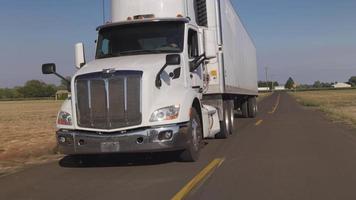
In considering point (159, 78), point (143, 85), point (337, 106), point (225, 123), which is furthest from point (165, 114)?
point (337, 106)

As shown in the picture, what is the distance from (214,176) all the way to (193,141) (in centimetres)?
185

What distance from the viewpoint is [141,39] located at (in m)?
12.2

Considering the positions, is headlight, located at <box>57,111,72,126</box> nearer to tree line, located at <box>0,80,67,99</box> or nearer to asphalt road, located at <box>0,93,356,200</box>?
asphalt road, located at <box>0,93,356,200</box>

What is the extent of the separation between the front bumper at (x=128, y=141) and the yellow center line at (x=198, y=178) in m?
0.74

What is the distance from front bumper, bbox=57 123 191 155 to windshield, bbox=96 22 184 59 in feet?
7.57

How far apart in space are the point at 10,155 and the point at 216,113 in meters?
5.55

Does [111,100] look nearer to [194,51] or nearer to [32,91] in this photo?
[194,51]

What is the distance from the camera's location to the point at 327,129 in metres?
19.6

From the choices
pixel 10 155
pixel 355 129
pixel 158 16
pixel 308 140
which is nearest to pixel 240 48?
pixel 355 129

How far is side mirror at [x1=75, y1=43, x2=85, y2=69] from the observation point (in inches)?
488

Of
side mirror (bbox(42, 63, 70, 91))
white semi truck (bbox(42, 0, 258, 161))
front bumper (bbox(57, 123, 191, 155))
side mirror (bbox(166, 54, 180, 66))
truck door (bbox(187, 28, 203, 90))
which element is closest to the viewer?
front bumper (bbox(57, 123, 191, 155))

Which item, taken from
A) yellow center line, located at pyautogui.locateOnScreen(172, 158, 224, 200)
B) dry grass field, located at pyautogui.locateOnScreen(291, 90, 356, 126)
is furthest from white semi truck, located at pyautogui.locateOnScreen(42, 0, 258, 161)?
dry grass field, located at pyautogui.locateOnScreen(291, 90, 356, 126)

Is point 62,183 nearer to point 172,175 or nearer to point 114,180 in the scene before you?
point 114,180

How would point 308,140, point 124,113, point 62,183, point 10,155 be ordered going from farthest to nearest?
point 308,140 → point 10,155 → point 124,113 → point 62,183
